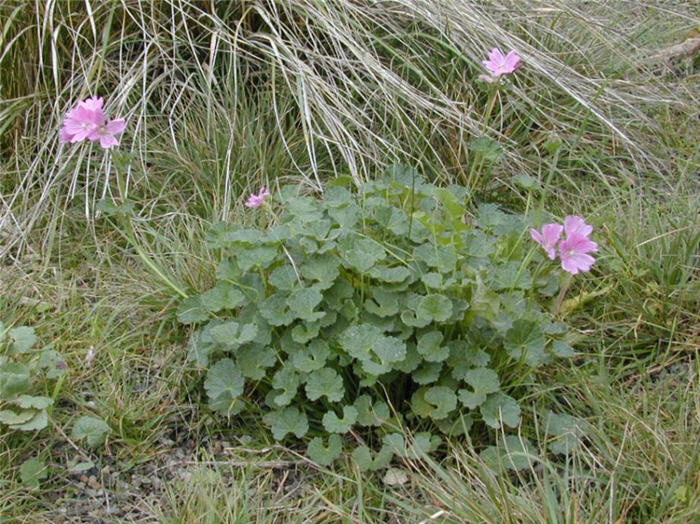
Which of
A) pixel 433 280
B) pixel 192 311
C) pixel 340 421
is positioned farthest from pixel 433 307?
pixel 192 311

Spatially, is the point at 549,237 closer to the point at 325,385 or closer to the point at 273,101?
the point at 325,385

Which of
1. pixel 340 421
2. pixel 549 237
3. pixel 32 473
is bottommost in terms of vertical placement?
pixel 32 473

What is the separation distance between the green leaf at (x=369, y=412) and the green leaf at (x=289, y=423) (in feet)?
0.38

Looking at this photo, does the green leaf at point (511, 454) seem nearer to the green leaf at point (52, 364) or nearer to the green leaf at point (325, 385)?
the green leaf at point (325, 385)

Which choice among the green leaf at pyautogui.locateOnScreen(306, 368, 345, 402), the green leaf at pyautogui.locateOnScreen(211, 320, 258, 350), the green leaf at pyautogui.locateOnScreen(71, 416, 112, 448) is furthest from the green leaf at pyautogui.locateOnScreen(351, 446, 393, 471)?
the green leaf at pyautogui.locateOnScreen(71, 416, 112, 448)

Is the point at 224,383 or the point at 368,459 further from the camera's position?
the point at 224,383

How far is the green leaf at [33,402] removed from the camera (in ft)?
5.79

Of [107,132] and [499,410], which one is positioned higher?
[107,132]

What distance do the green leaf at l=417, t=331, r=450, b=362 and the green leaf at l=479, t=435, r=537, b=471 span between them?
220 millimetres

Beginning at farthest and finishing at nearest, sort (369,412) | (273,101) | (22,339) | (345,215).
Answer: (273,101) → (345,215) → (22,339) → (369,412)

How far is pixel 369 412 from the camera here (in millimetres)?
1795

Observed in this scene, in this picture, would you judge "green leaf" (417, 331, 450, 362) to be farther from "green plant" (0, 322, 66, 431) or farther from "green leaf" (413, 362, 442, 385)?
"green plant" (0, 322, 66, 431)

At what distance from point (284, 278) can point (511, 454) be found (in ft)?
2.05

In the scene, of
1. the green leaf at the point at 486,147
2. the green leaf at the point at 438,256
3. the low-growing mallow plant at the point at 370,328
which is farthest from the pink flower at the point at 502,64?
the green leaf at the point at 438,256
